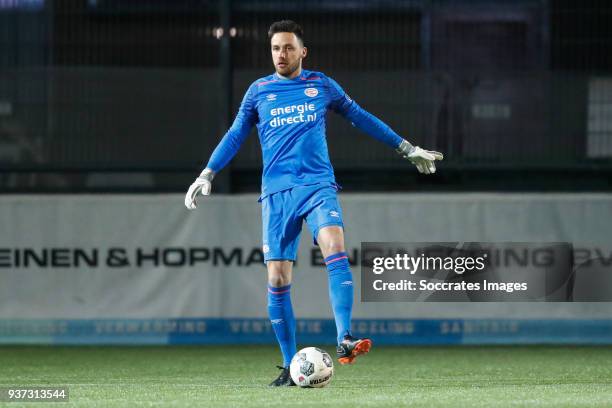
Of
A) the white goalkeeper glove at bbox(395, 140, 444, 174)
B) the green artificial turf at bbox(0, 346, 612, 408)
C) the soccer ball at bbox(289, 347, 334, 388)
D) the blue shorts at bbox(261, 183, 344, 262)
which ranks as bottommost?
the green artificial turf at bbox(0, 346, 612, 408)

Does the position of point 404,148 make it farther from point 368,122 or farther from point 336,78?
point 336,78

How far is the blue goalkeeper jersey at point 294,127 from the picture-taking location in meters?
7.52

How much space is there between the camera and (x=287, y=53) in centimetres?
755

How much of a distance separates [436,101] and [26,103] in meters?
3.98

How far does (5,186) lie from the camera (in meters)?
13.1

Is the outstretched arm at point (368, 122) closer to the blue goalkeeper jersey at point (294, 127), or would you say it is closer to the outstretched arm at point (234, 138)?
the blue goalkeeper jersey at point (294, 127)

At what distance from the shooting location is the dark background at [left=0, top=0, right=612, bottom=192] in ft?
41.6

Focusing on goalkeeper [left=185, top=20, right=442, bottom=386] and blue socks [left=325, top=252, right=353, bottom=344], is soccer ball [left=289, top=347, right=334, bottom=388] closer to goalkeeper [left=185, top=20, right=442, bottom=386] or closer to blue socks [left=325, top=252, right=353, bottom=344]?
blue socks [left=325, top=252, right=353, bottom=344]

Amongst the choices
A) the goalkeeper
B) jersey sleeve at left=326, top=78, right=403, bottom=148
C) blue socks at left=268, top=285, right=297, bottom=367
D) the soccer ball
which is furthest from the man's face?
the soccer ball

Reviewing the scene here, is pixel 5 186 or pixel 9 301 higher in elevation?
pixel 5 186

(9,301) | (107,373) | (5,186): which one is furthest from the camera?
(5,186)

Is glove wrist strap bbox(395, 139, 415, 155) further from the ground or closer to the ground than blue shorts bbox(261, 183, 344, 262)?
further from the ground

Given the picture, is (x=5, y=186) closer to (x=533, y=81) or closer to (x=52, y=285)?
(x=52, y=285)

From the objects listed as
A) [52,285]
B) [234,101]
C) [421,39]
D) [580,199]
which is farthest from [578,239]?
[52,285]
